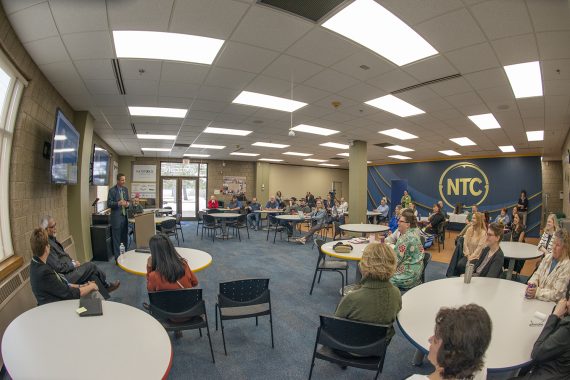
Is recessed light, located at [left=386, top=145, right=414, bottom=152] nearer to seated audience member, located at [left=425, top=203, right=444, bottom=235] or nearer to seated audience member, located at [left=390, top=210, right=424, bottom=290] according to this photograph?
seated audience member, located at [left=425, top=203, right=444, bottom=235]

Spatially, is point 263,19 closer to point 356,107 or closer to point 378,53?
point 378,53

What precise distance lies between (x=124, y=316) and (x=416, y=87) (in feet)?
14.6

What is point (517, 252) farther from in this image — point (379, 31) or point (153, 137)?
point (153, 137)

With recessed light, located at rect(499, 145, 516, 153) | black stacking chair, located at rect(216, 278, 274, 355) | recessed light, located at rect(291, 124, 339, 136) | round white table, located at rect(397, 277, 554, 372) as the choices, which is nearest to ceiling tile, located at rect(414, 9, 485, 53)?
round white table, located at rect(397, 277, 554, 372)

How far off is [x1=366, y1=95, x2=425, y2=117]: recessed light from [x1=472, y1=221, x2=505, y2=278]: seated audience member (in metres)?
2.60

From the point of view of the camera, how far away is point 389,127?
22.1 ft

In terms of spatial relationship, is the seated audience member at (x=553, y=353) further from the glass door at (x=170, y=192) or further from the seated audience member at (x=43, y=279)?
the glass door at (x=170, y=192)

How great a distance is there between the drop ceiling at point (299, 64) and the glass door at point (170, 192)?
736 centimetres

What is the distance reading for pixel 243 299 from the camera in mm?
2635

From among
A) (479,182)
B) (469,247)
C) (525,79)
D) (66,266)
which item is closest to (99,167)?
(66,266)

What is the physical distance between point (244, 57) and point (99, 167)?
5451 mm

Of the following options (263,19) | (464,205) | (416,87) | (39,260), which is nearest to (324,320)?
(39,260)

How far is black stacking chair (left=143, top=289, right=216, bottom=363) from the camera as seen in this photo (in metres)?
2.22

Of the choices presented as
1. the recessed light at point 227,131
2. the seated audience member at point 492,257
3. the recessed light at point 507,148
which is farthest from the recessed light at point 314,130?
the recessed light at point 507,148
